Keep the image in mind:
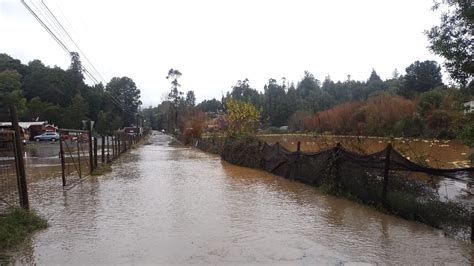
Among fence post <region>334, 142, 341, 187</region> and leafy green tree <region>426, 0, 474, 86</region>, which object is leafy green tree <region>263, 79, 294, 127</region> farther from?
leafy green tree <region>426, 0, 474, 86</region>

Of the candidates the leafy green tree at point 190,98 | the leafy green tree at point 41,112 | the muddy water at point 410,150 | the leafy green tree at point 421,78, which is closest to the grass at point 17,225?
the muddy water at point 410,150

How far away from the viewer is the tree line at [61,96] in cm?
8656

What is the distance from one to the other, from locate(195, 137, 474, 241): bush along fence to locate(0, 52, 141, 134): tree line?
64.9 m

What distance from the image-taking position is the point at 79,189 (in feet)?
48.5

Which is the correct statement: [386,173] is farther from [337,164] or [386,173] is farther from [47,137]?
[47,137]

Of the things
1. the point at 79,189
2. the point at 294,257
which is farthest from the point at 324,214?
the point at 79,189

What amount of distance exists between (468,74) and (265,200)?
20.0ft

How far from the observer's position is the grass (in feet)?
24.7

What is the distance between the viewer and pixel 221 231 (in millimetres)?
8656

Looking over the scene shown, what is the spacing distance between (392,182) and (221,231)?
4676 mm

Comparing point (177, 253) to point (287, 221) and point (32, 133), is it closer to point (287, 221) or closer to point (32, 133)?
point (287, 221)

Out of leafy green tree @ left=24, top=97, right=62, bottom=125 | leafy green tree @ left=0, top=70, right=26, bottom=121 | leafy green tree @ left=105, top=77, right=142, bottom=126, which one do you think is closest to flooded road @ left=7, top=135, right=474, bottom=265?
leafy green tree @ left=0, top=70, right=26, bottom=121

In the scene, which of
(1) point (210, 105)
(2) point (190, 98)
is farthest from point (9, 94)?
(1) point (210, 105)

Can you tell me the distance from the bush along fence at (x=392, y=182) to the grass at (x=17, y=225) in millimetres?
7714
